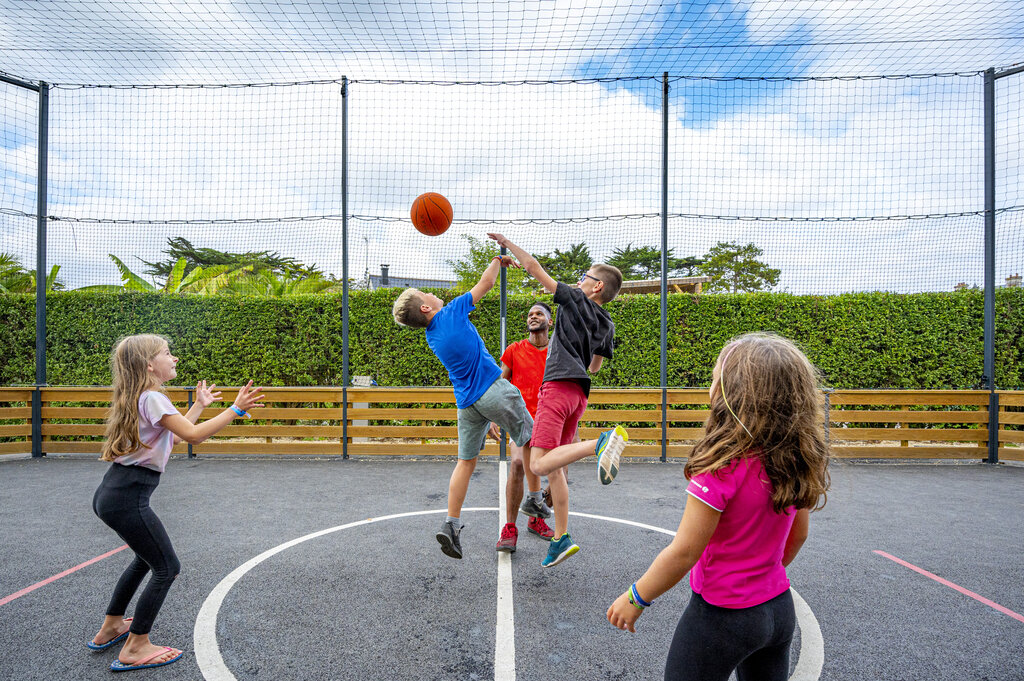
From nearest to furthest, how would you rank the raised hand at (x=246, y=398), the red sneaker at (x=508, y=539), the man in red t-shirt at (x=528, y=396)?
the raised hand at (x=246, y=398) < the red sneaker at (x=508, y=539) < the man in red t-shirt at (x=528, y=396)

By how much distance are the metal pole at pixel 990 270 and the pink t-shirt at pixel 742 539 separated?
791cm

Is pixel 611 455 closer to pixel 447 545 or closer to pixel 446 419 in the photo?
pixel 447 545

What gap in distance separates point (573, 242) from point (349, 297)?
326 cm

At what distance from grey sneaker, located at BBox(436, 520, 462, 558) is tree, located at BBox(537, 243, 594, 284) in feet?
14.4

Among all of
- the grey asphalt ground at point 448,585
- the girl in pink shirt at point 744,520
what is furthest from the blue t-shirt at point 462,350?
the girl in pink shirt at point 744,520

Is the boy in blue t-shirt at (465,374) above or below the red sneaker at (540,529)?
above

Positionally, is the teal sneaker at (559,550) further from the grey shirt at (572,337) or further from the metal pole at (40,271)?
the metal pole at (40,271)

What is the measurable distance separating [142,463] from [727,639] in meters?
2.31

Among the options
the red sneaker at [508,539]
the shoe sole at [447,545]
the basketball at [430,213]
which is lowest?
the red sneaker at [508,539]

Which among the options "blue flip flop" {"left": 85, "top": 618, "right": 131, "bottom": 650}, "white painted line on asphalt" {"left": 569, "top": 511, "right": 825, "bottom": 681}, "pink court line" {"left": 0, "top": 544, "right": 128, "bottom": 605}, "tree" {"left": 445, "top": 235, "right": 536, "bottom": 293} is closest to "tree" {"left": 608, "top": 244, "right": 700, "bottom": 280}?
"white painted line on asphalt" {"left": 569, "top": 511, "right": 825, "bottom": 681}

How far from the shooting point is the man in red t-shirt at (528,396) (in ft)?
12.1

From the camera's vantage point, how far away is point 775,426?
4.47ft

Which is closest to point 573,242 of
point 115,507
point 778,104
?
point 778,104

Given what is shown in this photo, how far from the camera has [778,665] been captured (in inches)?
56.4
